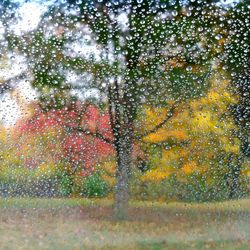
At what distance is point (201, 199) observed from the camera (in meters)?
1.32

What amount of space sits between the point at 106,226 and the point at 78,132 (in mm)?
242

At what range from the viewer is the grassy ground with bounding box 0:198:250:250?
1182 millimetres

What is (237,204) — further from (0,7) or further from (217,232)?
(0,7)

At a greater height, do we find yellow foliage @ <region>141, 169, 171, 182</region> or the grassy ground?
yellow foliage @ <region>141, 169, 171, 182</region>

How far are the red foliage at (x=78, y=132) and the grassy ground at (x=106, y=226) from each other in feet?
0.36

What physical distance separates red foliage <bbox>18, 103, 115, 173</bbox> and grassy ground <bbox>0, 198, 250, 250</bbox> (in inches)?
4.3

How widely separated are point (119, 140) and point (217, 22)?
400 millimetres

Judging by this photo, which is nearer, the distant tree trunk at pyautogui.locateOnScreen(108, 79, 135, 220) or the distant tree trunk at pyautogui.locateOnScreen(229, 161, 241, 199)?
the distant tree trunk at pyautogui.locateOnScreen(108, 79, 135, 220)

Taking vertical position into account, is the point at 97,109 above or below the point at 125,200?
above

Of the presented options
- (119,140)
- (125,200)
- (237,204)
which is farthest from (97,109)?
(237,204)

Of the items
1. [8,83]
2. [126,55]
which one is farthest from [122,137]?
[8,83]

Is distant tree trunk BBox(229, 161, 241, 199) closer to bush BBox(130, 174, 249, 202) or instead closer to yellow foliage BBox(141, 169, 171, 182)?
bush BBox(130, 174, 249, 202)

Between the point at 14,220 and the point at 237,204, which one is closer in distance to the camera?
the point at 14,220

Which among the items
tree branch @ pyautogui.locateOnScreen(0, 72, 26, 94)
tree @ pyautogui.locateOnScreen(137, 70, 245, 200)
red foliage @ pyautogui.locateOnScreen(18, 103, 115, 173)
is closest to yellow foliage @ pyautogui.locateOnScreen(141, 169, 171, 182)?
tree @ pyautogui.locateOnScreen(137, 70, 245, 200)
